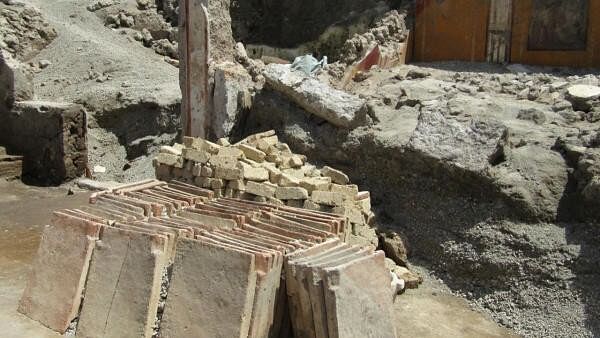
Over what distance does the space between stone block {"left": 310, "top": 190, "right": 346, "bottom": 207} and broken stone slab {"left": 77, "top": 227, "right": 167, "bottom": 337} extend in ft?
5.97

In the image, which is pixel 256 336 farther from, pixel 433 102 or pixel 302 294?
pixel 433 102

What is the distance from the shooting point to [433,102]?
27.8ft

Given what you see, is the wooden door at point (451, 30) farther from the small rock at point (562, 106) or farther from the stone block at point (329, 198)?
the stone block at point (329, 198)

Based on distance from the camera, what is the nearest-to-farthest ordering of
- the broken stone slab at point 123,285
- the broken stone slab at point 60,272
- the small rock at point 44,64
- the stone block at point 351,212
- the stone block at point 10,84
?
the broken stone slab at point 123,285, the broken stone slab at point 60,272, the stone block at point 351,212, the stone block at point 10,84, the small rock at point 44,64

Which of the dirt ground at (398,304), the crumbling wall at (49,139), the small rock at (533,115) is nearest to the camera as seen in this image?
the dirt ground at (398,304)

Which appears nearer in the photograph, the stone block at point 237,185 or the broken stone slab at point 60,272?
the broken stone slab at point 60,272

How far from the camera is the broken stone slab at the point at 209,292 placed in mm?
4434

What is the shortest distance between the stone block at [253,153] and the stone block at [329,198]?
99 centimetres

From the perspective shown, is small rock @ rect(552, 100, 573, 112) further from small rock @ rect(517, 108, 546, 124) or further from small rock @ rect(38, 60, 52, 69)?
small rock @ rect(38, 60, 52, 69)

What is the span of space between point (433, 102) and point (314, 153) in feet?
5.74

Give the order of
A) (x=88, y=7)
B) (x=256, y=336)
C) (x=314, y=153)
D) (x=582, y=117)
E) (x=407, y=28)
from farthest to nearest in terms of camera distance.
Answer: (x=88, y=7) < (x=407, y=28) < (x=314, y=153) < (x=582, y=117) < (x=256, y=336)

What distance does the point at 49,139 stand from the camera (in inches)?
392

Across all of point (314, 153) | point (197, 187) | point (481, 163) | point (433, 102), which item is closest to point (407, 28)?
point (433, 102)

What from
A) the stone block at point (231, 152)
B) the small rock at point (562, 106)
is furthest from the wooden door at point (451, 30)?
the stone block at point (231, 152)
